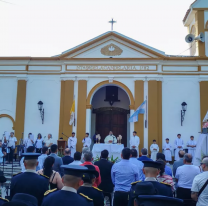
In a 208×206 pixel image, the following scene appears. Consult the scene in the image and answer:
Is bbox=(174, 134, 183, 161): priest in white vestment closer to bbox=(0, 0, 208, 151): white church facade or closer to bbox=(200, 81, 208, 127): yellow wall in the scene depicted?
bbox=(0, 0, 208, 151): white church facade

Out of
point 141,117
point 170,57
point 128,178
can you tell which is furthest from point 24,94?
point 128,178

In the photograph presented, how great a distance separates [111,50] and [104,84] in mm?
2345

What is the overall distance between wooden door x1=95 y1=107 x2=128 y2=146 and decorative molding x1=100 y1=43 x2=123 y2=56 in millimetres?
4226

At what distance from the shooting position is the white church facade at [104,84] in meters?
17.8

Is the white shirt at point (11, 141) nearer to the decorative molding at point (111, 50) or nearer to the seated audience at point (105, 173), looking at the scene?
the decorative molding at point (111, 50)

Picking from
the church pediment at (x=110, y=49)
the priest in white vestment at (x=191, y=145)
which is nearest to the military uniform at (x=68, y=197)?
the priest in white vestment at (x=191, y=145)

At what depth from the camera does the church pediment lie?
18234 mm

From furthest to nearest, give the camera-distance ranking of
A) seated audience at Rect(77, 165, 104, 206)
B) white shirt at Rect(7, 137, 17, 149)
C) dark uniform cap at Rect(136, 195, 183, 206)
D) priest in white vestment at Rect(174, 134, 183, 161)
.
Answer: priest in white vestment at Rect(174, 134, 183, 161) < white shirt at Rect(7, 137, 17, 149) < seated audience at Rect(77, 165, 104, 206) < dark uniform cap at Rect(136, 195, 183, 206)

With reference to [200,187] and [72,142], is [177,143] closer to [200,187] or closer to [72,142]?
[72,142]

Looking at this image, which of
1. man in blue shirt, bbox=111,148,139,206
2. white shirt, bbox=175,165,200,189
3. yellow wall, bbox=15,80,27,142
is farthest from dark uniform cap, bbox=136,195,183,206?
yellow wall, bbox=15,80,27,142

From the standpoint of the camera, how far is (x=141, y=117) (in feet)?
58.4

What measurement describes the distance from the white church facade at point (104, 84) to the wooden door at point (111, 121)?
2124mm

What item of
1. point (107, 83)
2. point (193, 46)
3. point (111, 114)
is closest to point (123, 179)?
point (107, 83)

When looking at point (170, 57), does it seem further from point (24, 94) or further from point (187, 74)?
point (24, 94)
